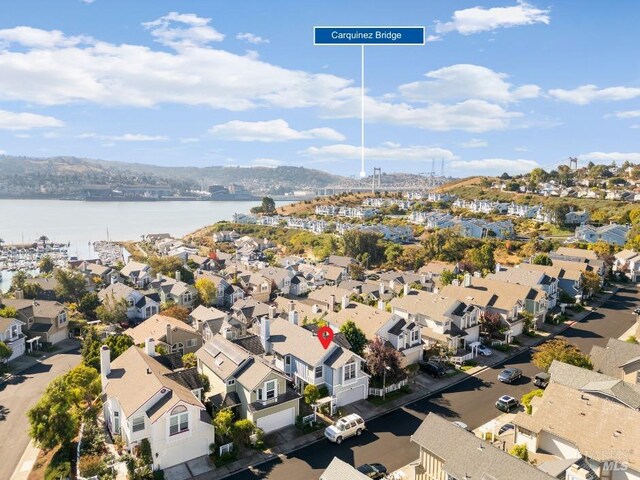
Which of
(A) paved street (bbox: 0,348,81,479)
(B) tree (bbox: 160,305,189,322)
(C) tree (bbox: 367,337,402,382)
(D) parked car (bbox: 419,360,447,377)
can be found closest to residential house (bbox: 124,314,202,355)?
(B) tree (bbox: 160,305,189,322)

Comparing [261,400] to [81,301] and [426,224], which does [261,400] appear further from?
[426,224]

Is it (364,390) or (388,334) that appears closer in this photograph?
(364,390)

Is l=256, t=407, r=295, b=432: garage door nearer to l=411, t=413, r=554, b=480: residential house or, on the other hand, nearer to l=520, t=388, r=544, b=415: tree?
l=411, t=413, r=554, b=480: residential house

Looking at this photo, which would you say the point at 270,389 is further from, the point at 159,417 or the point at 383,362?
the point at 383,362

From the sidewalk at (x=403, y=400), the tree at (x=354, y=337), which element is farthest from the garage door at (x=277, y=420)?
the tree at (x=354, y=337)

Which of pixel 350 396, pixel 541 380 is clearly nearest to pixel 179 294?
pixel 350 396

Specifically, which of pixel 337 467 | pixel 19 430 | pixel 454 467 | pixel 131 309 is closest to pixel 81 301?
pixel 131 309
